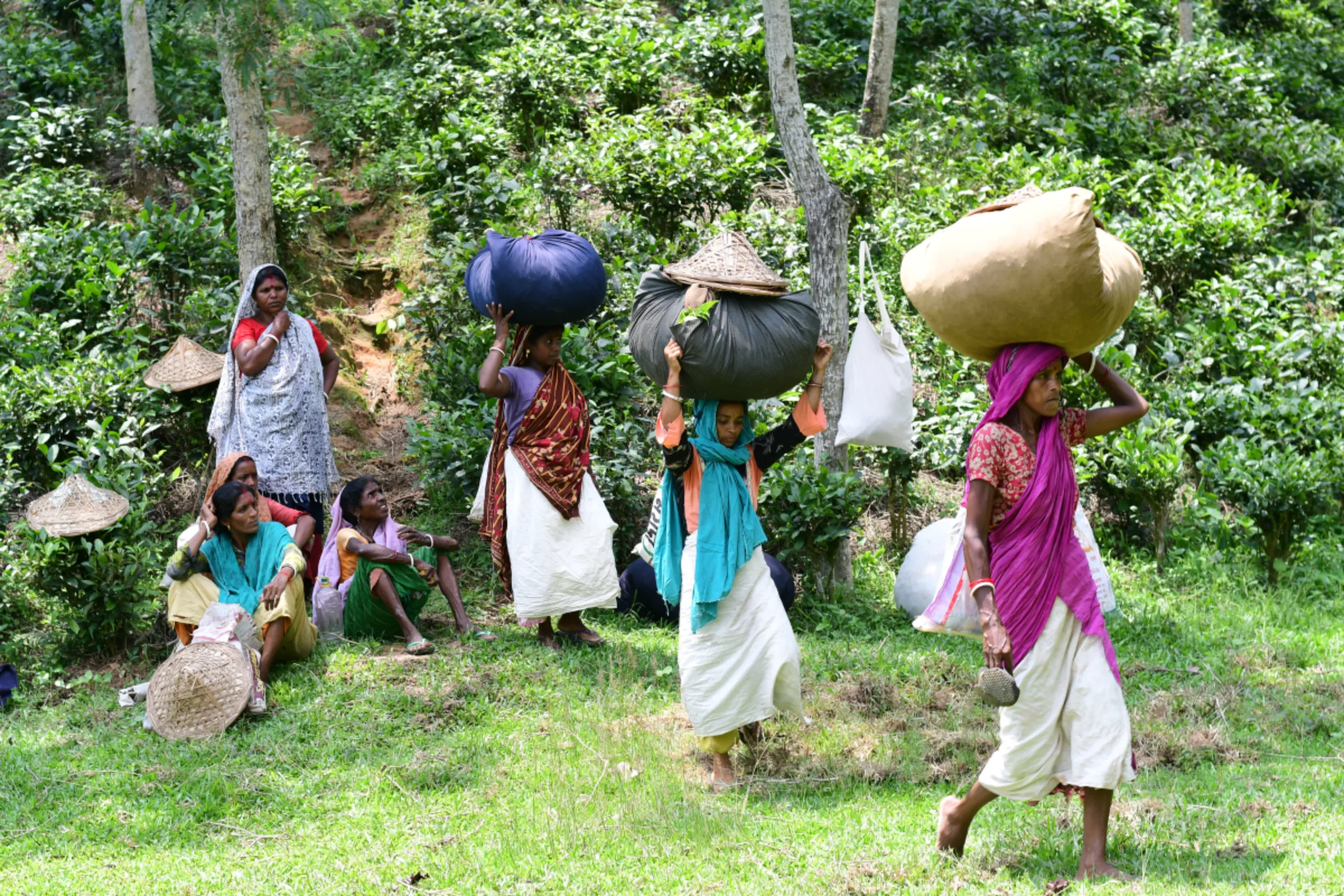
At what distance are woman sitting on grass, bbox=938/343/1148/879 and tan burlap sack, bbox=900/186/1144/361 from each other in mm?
136

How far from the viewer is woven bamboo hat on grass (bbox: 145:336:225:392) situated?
8.35m

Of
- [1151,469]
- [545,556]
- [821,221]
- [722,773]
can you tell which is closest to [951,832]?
[722,773]

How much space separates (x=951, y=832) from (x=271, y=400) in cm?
472

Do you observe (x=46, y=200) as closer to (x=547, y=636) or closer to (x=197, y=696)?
(x=197, y=696)

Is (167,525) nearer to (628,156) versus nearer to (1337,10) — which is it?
(628,156)

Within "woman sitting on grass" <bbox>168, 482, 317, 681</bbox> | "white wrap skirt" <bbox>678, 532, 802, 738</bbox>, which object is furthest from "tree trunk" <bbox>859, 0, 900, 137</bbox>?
"white wrap skirt" <bbox>678, 532, 802, 738</bbox>

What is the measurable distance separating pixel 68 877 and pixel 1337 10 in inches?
643

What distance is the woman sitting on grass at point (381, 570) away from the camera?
6859 mm

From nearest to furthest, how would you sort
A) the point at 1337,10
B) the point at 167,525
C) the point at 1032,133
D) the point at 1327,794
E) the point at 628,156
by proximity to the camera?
the point at 1327,794 → the point at 167,525 → the point at 628,156 → the point at 1032,133 → the point at 1337,10

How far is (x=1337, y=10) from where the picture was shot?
50.6 ft

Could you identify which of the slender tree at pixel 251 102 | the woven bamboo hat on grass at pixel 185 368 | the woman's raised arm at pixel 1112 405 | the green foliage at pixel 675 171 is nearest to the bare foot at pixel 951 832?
the woman's raised arm at pixel 1112 405

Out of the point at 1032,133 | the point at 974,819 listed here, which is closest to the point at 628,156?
the point at 1032,133

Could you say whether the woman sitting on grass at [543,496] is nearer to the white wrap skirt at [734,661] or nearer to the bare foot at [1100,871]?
the white wrap skirt at [734,661]

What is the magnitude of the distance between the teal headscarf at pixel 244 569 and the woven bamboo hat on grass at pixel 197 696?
62 cm
